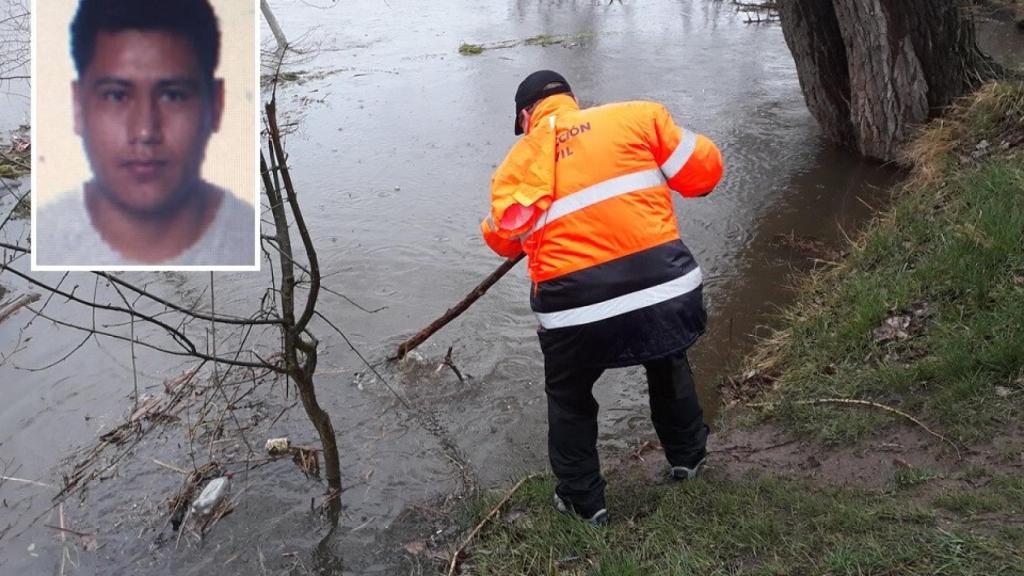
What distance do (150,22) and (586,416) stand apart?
2.14m

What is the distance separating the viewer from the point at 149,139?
7.18 feet

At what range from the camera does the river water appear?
401 cm

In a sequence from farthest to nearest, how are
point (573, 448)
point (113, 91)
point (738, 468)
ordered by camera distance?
point (738, 468), point (573, 448), point (113, 91)

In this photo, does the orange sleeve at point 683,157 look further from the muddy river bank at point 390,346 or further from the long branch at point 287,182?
the muddy river bank at point 390,346

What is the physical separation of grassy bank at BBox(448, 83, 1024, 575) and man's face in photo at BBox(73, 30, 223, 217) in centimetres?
190

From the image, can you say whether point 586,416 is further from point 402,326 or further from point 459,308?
point 402,326

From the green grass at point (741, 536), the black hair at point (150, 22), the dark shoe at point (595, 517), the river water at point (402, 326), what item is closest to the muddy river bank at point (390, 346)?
the river water at point (402, 326)

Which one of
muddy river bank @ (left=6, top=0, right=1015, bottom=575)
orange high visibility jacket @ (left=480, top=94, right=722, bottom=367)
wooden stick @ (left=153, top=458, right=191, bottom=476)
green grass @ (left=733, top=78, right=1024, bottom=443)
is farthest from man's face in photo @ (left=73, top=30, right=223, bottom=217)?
Answer: green grass @ (left=733, top=78, right=1024, bottom=443)

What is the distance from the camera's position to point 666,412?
11.4ft

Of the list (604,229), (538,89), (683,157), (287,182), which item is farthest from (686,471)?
(287,182)

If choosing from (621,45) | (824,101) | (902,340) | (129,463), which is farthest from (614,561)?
(621,45)

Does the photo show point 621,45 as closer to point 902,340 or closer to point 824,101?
point 824,101

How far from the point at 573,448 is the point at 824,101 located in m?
5.46

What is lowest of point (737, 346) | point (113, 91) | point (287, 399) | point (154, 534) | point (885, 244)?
point (154, 534)
